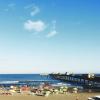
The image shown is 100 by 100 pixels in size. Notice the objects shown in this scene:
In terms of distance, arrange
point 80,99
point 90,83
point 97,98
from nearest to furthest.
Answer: point 97,98, point 80,99, point 90,83

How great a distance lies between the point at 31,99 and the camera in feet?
128

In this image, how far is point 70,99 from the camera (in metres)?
38.7

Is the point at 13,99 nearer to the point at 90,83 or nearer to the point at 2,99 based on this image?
the point at 2,99

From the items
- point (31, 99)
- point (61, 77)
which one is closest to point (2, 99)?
point (31, 99)

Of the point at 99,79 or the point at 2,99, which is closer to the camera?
the point at 2,99

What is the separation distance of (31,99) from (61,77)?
8231 centimetres

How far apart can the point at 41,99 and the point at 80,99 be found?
525 cm

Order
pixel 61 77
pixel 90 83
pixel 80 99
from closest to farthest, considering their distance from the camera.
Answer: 1. pixel 80 99
2. pixel 90 83
3. pixel 61 77

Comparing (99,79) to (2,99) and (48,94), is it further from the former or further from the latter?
(2,99)

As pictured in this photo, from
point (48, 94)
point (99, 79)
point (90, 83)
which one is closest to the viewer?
point (48, 94)

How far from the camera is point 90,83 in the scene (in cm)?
8019

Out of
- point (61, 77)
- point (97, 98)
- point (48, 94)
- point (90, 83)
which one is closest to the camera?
point (97, 98)

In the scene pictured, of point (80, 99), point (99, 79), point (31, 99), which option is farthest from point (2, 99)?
point (99, 79)

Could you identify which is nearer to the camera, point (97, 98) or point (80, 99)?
point (97, 98)
